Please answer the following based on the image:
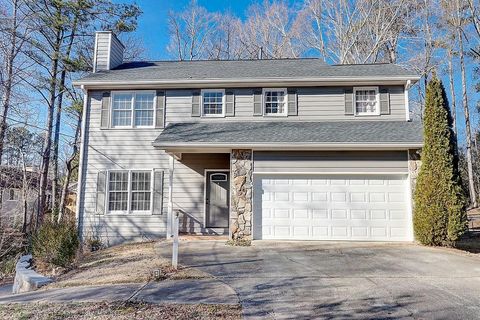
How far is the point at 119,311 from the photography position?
14.2 feet

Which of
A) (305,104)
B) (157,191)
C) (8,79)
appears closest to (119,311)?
(157,191)

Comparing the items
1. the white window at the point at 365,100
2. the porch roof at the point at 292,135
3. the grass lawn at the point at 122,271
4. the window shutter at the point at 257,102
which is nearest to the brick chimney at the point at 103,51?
the porch roof at the point at 292,135

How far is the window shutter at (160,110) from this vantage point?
38.2 feet

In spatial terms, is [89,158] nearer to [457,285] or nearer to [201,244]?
[201,244]

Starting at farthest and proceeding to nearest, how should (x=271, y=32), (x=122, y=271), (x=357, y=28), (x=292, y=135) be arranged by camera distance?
(x=271, y=32)
(x=357, y=28)
(x=292, y=135)
(x=122, y=271)

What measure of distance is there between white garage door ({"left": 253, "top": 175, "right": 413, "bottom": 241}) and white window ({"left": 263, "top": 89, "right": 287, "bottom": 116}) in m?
2.93

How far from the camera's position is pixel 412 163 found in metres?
9.87

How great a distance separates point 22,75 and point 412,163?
54.6 feet

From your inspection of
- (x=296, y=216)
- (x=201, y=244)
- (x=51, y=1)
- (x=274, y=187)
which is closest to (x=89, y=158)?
(x=201, y=244)

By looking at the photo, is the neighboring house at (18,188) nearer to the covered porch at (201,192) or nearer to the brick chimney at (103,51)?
the brick chimney at (103,51)

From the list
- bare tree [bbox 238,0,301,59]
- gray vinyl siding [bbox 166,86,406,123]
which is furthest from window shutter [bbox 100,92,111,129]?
bare tree [bbox 238,0,301,59]

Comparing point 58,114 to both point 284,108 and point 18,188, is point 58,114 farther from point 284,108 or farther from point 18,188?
point 284,108

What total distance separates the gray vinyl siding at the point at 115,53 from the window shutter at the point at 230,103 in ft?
16.6

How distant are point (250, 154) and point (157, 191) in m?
3.51
